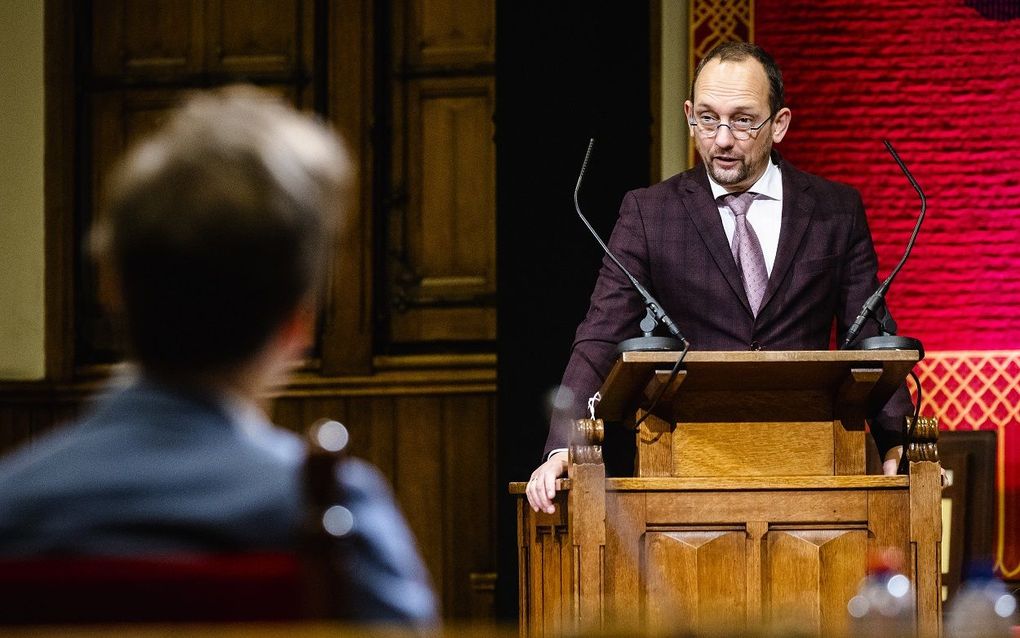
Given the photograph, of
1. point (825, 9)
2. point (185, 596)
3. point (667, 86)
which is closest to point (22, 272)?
point (667, 86)

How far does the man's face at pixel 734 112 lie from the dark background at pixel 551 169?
1245mm

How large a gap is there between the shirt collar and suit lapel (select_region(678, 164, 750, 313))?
0.06ft

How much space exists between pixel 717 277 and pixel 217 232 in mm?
1986

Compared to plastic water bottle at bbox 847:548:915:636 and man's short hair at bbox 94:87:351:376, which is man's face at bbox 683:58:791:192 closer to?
plastic water bottle at bbox 847:548:915:636

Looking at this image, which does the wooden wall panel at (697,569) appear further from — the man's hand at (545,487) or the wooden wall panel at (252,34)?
the wooden wall panel at (252,34)

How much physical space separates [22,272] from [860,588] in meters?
3.51

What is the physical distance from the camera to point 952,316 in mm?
4371

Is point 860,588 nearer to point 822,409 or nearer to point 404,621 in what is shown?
point 822,409

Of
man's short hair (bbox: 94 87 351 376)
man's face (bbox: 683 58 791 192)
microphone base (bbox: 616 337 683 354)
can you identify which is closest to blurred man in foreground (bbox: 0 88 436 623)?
man's short hair (bbox: 94 87 351 376)

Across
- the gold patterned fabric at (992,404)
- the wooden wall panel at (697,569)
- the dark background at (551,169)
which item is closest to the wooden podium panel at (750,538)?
the wooden wall panel at (697,569)

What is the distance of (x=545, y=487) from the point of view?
8.01 feet

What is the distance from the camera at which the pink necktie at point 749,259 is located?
279 cm

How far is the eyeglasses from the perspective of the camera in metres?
2.87

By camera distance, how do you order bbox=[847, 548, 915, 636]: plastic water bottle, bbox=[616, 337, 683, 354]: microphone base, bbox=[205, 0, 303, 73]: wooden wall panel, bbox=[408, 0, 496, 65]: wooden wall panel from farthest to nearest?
bbox=[205, 0, 303, 73]: wooden wall panel
bbox=[408, 0, 496, 65]: wooden wall panel
bbox=[616, 337, 683, 354]: microphone base
bbox=[847, 548, 915, 636]: plastic water bottle
